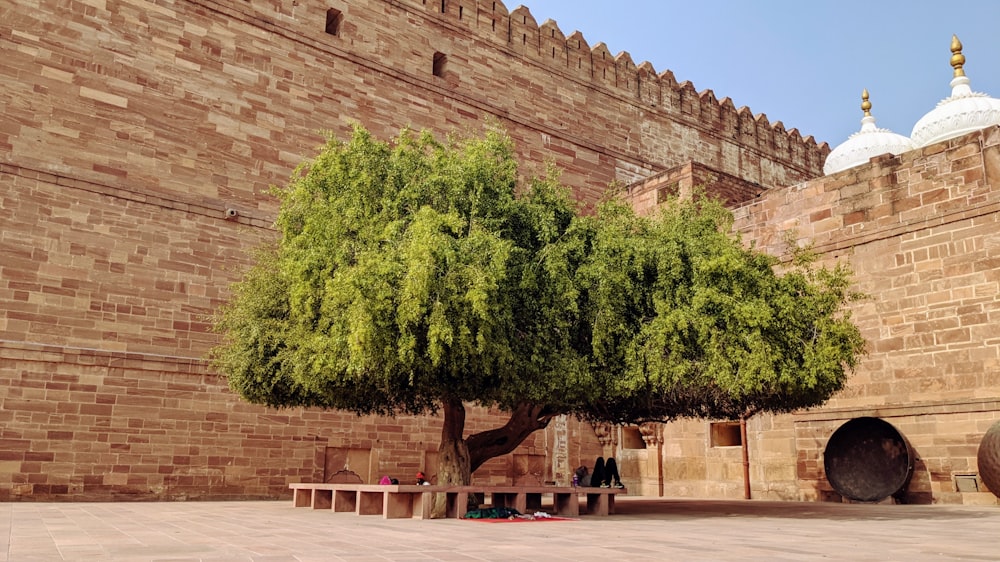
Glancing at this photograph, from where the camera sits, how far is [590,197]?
20594 mm

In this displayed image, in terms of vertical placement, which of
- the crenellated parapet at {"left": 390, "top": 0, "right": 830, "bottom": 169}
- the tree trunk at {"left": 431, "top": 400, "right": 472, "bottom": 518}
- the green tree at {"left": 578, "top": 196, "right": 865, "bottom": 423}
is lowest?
the tree trunk at {"left": 431, "top": 400, "right": 472, "bottom": 518}

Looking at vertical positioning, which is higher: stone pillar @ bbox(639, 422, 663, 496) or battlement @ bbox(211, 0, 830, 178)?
battlement @ bbox(211, 0, 830, 178)

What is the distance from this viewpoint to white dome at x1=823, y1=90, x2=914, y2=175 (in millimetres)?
23766

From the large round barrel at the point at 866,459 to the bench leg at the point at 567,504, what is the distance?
5.75m

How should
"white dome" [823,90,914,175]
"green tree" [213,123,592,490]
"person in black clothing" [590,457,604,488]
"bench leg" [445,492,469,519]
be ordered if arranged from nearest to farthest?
"green tree" [213,123,592,490]
"bench leg" [445,492,469,519]
"person in black clothing" [590,457,604,488]
"white dome" [823,90,914,175]

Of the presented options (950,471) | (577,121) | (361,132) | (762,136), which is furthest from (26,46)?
(762,136)

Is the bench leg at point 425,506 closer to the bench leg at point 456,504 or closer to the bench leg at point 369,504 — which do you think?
the bench leg at point 456,504

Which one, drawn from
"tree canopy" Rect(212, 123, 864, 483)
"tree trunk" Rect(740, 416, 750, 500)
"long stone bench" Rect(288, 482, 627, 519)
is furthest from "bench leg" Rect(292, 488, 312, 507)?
"tree trunk" Rect(740, 416, 750, 500)

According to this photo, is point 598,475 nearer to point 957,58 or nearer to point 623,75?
point 623,75

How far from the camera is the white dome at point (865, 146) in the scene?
78.0ft

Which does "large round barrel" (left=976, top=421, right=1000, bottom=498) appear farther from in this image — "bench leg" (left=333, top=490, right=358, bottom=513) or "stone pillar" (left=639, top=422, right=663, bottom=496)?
"bench leg" (left=333, top=490, right=358, bottom=513)

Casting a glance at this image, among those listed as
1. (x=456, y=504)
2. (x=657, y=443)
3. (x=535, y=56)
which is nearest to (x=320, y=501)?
(x=456, y=504)

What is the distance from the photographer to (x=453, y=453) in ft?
34.1

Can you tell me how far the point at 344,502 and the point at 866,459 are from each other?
28.8 ft
